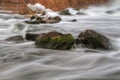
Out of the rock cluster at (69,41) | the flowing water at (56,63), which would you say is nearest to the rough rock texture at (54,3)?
the rock cluster at (69,41)

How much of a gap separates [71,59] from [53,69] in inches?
46.1

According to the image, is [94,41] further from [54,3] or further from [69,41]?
Result: [54,3]

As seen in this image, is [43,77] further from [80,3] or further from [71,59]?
[80,3]

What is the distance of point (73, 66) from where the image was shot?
8164mm

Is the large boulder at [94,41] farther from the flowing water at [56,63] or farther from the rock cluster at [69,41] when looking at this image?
the flowing water at [56,63]

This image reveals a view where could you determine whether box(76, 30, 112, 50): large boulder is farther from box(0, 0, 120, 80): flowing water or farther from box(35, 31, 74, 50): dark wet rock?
box(35, 31, 74, 50): dark wet rock

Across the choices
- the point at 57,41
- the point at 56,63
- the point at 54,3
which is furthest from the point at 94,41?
the point at 54,3

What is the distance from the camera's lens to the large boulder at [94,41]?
10180 mm

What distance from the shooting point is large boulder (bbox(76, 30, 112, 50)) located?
1018cm

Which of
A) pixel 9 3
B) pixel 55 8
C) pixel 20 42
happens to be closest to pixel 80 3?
pixel 55 8

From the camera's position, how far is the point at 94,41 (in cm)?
1023

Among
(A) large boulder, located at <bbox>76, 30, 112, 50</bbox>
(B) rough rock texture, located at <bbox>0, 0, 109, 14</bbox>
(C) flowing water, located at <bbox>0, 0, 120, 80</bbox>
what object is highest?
(B) rough rock texture, located at <bbox>0, 0, 109, 14</bbox>

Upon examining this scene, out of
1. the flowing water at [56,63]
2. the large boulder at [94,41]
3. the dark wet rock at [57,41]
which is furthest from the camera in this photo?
the large boulder at [94,41]

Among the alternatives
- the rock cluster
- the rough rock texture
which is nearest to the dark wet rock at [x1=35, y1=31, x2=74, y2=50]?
the rock cluster
